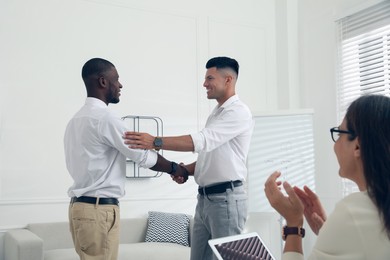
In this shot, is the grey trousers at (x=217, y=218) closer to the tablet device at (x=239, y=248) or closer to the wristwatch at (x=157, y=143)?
the wristwatch at (x=157, y=143)

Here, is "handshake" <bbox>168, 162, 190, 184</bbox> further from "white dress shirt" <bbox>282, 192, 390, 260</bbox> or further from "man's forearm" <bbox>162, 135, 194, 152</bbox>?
"white dress shirt" <bbox>282, 192, 390, 260</bbox>

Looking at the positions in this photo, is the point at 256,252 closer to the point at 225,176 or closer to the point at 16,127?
the point at 225,176

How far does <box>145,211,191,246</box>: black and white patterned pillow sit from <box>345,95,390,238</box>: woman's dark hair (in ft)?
11.1

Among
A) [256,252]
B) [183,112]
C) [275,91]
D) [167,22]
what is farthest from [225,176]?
[275,91]

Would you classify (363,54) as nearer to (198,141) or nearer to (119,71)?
(119,71)

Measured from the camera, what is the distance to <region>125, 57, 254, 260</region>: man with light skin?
102 inches

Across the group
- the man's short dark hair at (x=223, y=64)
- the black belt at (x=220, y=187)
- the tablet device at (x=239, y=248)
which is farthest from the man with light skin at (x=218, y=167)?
the tablet device at (x=239, y=248)

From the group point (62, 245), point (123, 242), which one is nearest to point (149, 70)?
point (123, 242)

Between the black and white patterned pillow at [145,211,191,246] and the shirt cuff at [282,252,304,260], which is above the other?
the shirt cuff at [282,252,304,260]

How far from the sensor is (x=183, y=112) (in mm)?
5152

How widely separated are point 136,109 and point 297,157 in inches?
67.0

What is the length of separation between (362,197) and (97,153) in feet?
4.90

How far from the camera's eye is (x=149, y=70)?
5.01m

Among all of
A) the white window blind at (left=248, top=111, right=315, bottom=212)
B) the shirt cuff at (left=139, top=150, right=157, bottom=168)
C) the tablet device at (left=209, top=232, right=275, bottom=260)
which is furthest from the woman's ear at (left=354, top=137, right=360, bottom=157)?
the white window blind at (left=248, top=111, right=315, bottom=212)
